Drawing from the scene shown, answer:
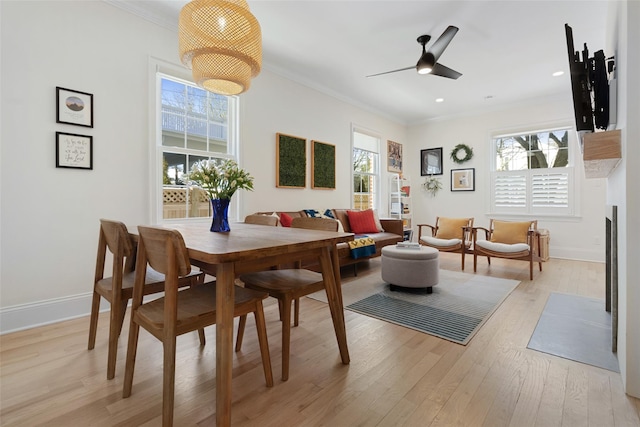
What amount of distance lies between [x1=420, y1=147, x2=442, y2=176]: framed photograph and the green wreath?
0.30 metres

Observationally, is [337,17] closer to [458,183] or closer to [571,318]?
[571,318]

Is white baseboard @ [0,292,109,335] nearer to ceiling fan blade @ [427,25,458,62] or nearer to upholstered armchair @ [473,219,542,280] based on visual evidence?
ceiling fan blade @ [427,25,458,62]

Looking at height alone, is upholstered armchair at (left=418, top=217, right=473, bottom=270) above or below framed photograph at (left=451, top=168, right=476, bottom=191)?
below

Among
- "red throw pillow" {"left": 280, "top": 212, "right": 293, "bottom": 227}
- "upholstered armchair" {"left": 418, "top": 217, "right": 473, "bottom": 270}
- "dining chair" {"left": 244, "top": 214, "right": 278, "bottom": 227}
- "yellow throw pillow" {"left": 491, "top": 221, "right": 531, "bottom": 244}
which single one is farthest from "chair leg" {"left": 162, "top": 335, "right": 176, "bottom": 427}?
"yellow throw pillow" {"left": 491, "top": 221, "right": 531, "bottom": 244}

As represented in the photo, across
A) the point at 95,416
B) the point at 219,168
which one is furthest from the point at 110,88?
the point at 95,416

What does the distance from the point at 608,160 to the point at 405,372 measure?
1.72m

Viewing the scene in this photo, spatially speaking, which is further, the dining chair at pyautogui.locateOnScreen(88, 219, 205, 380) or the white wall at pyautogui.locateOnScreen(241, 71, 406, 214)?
the white wall at pyautogui.locateOnScreen(241, 71, 406, 214)

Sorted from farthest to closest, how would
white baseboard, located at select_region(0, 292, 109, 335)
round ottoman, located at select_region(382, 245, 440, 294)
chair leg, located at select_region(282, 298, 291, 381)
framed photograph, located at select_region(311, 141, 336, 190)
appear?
framed photograph, located at select_region(311, 141, 336, 190) → round ottoman, located at select_region(382, 245, 440, 294) → white baseboard, located at select_region(0, 292, 109, 335) → chair leg, located at select_region(282, 298, 291, 381)

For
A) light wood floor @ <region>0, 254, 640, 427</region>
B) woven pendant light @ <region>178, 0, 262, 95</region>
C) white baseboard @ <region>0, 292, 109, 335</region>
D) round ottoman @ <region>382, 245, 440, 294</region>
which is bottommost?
light wood floor @ <region>0, 254, 640, 427</region>

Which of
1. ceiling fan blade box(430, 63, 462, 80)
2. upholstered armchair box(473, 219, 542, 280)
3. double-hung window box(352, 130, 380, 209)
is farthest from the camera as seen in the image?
double-hung window box(352, 130, 380, 209)

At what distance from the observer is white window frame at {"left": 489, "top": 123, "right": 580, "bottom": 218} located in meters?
5.12

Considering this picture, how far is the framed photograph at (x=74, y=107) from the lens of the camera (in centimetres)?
248

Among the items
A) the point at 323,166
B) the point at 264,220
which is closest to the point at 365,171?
the point at 323,166

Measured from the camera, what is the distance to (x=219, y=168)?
6.77ft
